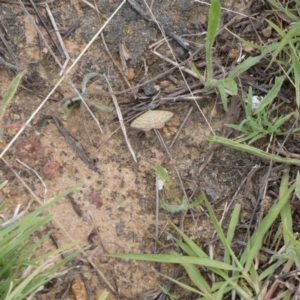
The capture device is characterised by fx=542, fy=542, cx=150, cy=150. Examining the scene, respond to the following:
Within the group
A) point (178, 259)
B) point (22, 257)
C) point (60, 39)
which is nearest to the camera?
point (22, 257)

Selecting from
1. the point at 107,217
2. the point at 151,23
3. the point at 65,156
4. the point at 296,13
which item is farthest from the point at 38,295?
the point at 296,13

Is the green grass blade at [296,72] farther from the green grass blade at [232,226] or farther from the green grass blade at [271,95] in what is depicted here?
the green grass blade at [232,226]

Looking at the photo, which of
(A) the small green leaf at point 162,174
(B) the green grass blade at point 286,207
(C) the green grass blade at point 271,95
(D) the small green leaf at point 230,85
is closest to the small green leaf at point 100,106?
(A) the small green leaf at point 162,174

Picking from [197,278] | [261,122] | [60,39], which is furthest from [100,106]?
[197,278]

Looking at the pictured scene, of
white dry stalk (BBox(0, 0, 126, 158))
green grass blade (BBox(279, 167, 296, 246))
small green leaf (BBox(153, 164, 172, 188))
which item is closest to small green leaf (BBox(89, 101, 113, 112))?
white dry stalk (BBox(0, 0, 126, 158))

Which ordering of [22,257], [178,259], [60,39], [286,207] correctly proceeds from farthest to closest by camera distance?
[60,39]
[286,207]
[178,259]
[22,257]

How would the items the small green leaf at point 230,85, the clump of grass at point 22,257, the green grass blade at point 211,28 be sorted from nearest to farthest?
the clump of grass at point 22,257
the green grass blade at point 211,28
the small green leaf at point 230,85

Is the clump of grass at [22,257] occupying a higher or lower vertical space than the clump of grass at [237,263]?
higher

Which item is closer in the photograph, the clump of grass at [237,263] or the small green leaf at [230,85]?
the clump of grass at [237,263]

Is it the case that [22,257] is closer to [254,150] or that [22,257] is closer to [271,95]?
[254,150]
